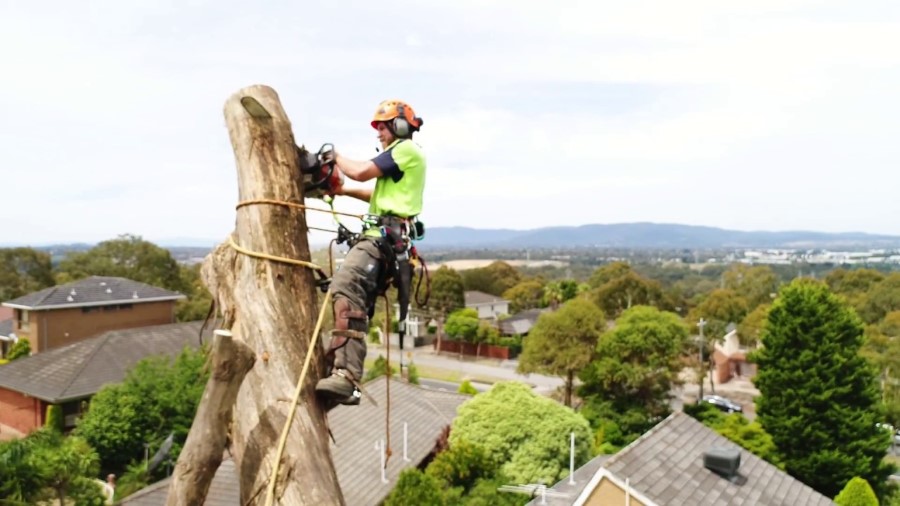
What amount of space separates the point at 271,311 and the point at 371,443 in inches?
571

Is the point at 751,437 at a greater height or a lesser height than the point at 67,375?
lesser

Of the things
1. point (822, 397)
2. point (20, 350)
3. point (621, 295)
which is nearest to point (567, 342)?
point (822, 397)

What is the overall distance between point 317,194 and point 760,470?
11.0 metres

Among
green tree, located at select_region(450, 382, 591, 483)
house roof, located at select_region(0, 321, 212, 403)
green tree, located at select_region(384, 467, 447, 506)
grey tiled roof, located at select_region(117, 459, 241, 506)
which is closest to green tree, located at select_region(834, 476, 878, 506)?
green tree, located at select_region(450, 382, 591, 483)

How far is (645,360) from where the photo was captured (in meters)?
28.4

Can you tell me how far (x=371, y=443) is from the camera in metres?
17.6

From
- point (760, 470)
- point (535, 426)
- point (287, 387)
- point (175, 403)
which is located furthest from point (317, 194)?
point (175, 403)

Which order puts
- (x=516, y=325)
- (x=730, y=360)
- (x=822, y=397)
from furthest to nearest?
(x=516, y=325), (x=730, y=360), (x=822, y=397)

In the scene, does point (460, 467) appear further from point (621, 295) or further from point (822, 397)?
point (621, 295)

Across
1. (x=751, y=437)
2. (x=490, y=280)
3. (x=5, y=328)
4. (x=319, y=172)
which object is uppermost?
(x=319, y=172)

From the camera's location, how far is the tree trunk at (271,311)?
3432 mm

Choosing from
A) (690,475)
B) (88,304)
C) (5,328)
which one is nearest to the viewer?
(690,475)

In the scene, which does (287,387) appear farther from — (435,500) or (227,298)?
(435,500)

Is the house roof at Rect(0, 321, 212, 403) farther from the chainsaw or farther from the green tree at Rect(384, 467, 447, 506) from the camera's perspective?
the chainsaw
